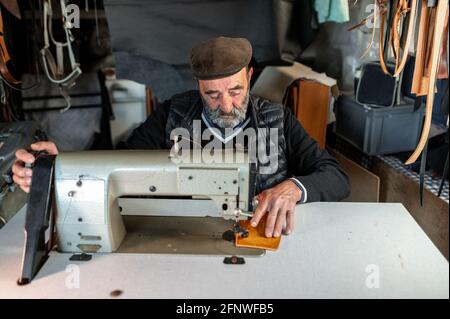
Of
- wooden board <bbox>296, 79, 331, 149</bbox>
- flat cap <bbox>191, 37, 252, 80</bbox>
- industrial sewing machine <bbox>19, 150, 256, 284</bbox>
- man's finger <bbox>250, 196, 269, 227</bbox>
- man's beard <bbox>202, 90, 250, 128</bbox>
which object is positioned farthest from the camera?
wooden board <bbox>296, 79, 331, 149</bbox>

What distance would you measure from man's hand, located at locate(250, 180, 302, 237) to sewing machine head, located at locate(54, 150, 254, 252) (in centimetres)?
7

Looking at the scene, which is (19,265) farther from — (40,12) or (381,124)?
(381,124)

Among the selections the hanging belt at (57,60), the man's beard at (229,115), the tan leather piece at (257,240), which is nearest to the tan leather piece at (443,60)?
the tan leather piece at (257,240)

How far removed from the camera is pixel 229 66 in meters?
1.45

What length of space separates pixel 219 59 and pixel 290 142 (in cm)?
45

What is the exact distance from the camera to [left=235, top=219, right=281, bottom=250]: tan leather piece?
118 centimetres

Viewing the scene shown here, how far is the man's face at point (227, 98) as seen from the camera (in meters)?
1.47

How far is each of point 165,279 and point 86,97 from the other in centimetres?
209

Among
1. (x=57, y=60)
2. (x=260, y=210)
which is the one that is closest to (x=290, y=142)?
(x=260, y=210)

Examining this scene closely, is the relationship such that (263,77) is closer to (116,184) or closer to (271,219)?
(271,219)

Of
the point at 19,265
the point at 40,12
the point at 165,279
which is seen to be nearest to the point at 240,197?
the point at 165,279

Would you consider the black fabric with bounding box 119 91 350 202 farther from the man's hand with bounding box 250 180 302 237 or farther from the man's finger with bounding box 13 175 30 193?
the man's finger with bounding box 13 175 30 193

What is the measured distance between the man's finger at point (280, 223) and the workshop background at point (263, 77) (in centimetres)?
38

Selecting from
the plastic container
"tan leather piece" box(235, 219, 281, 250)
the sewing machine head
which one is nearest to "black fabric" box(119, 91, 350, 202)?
"tan leather piece" box(235, 219, 281, 250)
